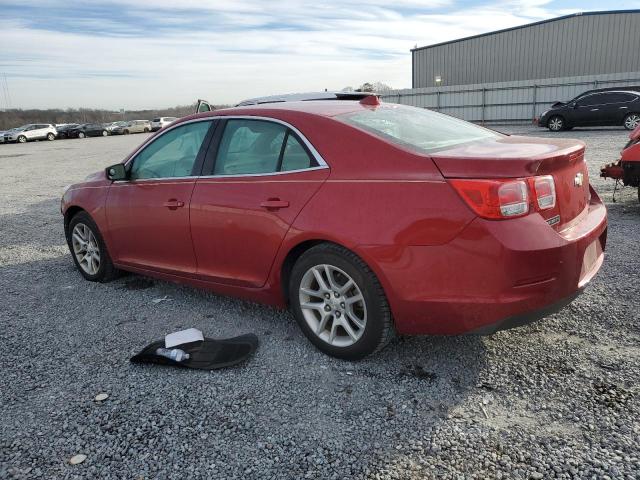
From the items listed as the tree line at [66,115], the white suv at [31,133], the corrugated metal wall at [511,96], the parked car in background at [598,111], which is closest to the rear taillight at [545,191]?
the parked car in background at [598,111]

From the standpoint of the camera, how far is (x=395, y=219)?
2854 millimetres

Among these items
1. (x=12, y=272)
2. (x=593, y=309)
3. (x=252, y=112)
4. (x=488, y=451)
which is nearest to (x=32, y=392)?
(x=252, y=112)

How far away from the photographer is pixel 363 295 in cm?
305

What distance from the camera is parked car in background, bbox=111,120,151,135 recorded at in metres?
48.8

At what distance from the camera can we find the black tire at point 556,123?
20.4 meters

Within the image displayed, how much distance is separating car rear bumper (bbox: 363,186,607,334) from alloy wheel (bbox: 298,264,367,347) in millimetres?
292

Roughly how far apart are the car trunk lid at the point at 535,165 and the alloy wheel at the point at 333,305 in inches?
35.3

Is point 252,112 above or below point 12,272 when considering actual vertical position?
above

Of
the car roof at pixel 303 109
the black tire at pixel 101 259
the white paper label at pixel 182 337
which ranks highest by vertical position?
the car roof at pixel 303 109

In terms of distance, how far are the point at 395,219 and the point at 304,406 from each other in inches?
44.1

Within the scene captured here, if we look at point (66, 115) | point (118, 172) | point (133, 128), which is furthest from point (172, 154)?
point (66, 115)

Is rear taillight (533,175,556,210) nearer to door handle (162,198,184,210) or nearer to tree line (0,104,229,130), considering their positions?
door handle (162,198,184,210)

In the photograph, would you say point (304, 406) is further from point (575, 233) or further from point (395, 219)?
point (575, 233)

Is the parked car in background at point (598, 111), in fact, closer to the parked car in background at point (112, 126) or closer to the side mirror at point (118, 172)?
the side mirror at point (118, 172)
